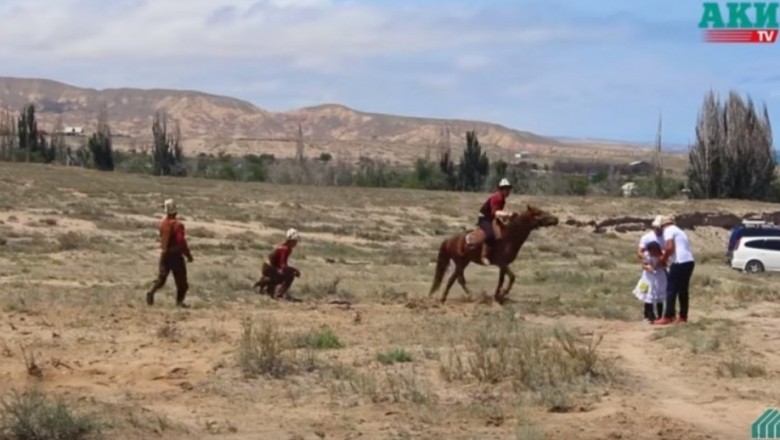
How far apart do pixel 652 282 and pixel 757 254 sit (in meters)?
20.7

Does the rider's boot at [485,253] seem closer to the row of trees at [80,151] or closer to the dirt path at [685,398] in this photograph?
the dirt path at [685,398]

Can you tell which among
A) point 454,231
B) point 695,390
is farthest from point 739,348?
point 454,231

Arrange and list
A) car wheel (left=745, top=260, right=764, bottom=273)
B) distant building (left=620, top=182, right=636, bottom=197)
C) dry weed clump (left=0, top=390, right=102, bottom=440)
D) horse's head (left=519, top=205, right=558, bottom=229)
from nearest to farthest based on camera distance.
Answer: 1. dry weed clump (left=0, top=390, right=102, bottom=440)
2. horse's head (left=519, top=205, right=558, bottom=229)
3. car wheel (left=745, top=260, right=764, bottom=273)
4. distant building (left=620, top=182, right=636, bottom=197)

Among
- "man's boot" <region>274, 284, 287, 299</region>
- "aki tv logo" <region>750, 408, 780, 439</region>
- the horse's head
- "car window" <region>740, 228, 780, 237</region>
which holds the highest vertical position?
the horse's head

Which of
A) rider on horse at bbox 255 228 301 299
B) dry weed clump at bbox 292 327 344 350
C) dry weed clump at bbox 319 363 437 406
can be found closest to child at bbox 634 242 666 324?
dry weed clump at bbox 292 327 344 350

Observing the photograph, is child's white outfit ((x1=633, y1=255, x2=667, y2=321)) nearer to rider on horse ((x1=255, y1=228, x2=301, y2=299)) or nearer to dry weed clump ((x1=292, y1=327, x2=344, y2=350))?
dry weed clump ((x1=292, y1=327, x2=344, y2=350))

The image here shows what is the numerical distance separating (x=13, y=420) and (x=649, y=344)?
833cm

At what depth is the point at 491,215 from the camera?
68.2ft

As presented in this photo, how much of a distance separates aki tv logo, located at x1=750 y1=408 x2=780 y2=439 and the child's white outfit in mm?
7173

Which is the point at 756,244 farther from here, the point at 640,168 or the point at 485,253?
the point at 640,168

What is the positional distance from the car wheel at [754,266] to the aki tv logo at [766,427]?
27280 millimetres

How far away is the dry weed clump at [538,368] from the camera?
11969 millimetres

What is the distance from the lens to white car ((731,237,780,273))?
122ft

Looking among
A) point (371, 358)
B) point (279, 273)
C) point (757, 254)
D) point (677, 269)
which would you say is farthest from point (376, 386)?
point (757, 254)
